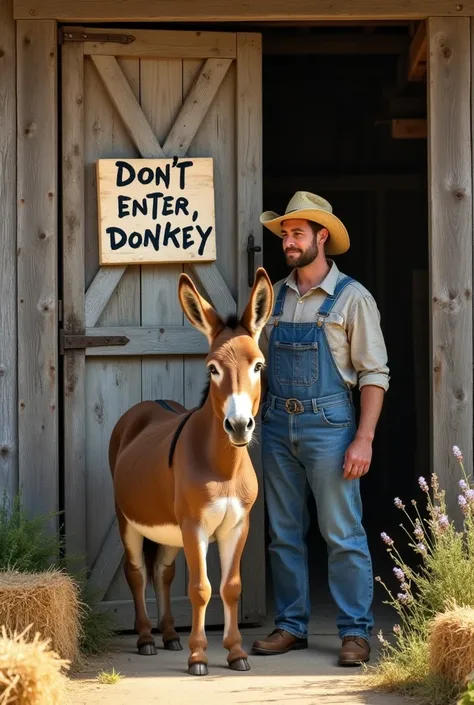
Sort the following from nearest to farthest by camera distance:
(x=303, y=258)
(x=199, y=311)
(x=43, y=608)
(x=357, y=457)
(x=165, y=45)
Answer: (x=43, y=608)
(x=199, y=311)
(x=357, y=457)
(x=303, y=258)
(x=165, y=45)

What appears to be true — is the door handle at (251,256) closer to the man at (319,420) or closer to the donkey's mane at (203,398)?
the man at (319,420)

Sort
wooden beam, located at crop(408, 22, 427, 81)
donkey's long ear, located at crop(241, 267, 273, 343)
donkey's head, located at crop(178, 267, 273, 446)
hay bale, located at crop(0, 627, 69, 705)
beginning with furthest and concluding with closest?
1. wooden beam, located at crop(408, 22, 427, 81)
2. donkey's long ear, located at crop(241, 267, 273, 343)
3. donkey's head, located at crop(178, 267, 273, 446)
4. hay bale, located at crop(0, 627, 69, 705)

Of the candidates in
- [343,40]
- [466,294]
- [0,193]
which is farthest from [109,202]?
[343,40]

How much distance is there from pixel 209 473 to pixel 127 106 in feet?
7.66

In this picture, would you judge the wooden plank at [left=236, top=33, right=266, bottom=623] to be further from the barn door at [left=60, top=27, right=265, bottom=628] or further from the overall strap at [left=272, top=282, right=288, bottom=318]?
the overall strap at [left=272, top=282, right=288, bottom=318]

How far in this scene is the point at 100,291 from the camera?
643 cm

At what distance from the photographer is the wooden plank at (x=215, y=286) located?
651 cm

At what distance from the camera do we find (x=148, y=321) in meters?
6.52

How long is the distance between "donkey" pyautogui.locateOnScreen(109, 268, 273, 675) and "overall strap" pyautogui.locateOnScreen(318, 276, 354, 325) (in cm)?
50

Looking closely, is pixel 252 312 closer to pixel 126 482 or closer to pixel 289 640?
pixel 126 482

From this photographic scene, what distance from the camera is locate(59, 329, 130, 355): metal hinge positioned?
6.35m

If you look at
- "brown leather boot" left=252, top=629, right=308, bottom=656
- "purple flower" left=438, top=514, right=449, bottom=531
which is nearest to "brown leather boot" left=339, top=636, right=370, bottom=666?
"brown leather boot" left=252, top=629, right=308, bottom=656

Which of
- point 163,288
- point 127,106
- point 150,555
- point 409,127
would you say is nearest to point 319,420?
point 150,555

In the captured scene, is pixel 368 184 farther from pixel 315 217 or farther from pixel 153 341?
pixel 315 217
